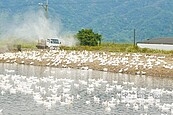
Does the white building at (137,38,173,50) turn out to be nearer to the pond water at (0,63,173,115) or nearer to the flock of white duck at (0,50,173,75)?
the flock of white duck at (0,50,173,75)

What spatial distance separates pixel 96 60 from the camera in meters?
46.5

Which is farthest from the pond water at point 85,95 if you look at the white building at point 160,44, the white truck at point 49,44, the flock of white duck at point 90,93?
the white building at point 160,44

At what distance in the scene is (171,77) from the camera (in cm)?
3784

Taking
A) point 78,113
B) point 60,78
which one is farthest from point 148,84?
point 78,113

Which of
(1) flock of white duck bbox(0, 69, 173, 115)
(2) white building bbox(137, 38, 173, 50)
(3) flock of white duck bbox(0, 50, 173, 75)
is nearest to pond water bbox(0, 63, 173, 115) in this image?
(1) flock of white duck bbox(0, 69, 173, 115)

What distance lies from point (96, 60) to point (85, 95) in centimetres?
1959

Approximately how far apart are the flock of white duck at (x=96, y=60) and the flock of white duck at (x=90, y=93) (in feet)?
28.1

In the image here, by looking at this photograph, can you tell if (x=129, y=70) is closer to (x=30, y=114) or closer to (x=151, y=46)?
(x=30, y=114)

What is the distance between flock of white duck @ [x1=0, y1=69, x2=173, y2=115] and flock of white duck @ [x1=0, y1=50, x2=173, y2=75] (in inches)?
337

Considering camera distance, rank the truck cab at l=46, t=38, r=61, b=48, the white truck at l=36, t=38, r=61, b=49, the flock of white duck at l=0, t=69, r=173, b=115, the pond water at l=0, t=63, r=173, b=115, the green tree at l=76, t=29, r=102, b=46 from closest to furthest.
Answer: the pond water at l=0, t=63, r=173, b=115 < the flock of white duck at l=0, t=69, r=173, b=115 < the white truck at l=36, t=38, r=61, b=49 < the truck cab at l=46, t=38, r=61, b=48 < the green tree at l=76, t=29, r=102, b=46

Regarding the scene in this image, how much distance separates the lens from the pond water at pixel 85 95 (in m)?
22.8

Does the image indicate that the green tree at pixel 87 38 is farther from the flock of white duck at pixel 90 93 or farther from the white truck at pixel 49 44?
the flock of white duck at pixel 90 93

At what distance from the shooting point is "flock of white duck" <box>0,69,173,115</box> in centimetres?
2395

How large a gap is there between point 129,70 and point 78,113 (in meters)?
19.4
